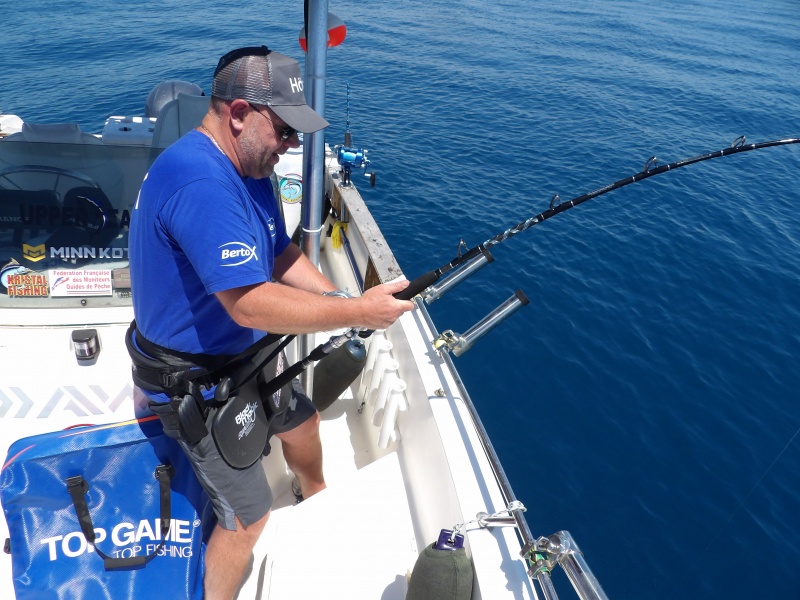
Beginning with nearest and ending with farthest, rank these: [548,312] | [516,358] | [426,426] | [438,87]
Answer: [426,426], [516,358], [548,312], [438,87]

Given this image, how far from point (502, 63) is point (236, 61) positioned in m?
18.2

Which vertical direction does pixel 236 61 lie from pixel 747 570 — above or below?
above

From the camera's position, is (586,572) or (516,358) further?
(516,358)

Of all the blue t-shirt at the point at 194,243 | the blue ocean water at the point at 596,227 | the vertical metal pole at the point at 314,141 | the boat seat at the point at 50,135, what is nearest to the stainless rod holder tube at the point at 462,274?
the vertical metal pole at the point at 314,141

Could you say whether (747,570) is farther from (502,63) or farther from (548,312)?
(502,63)

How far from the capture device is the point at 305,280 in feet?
7.89

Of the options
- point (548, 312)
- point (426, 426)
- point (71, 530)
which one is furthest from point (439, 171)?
point (71, 530)

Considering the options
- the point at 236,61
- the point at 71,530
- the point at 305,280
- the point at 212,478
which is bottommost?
the point at 71,530

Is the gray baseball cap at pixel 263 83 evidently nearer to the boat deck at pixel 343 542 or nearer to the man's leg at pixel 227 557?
the man's leg at pixel 227 557

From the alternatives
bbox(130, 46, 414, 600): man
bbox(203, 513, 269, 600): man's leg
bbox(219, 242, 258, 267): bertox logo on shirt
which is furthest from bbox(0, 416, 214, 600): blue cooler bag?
bbox(219, 242, 258, 267): bertox logo on shirt

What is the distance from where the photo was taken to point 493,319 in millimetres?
2541

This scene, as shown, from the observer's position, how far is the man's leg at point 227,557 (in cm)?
230

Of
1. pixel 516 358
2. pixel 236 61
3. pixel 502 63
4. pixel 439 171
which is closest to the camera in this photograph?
pixel 236 61

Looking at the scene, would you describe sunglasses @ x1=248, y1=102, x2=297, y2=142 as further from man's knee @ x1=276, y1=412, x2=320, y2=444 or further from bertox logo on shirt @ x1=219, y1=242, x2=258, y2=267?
man's knee @ x1=276, y1=412, x2=320, y2=444
